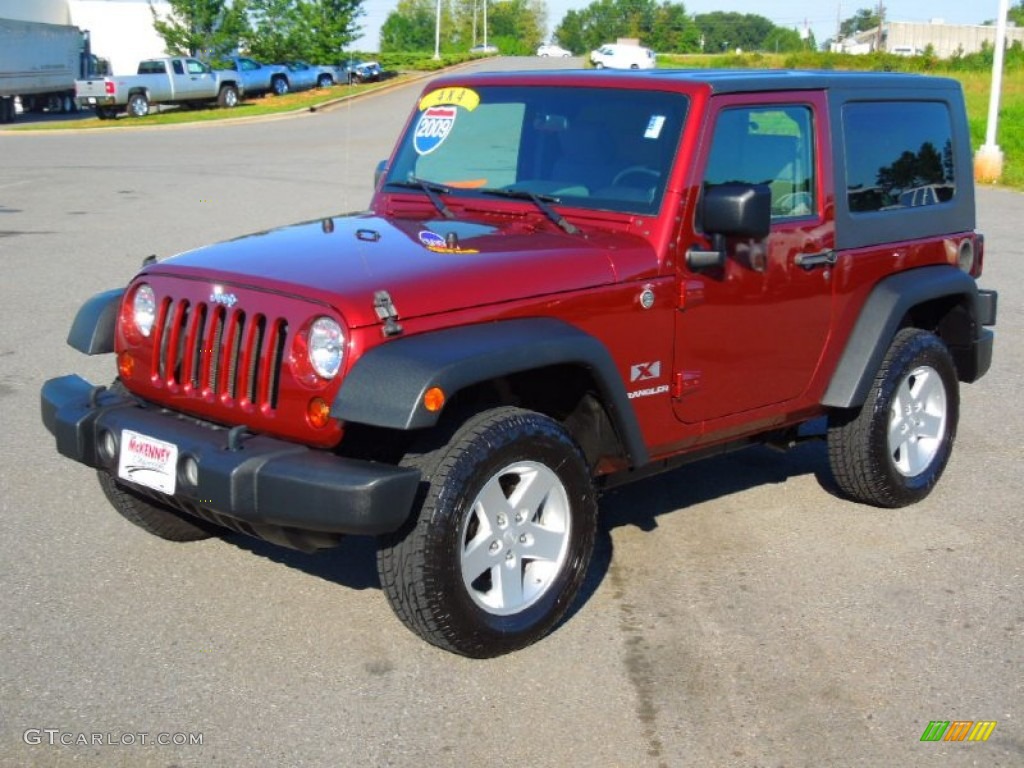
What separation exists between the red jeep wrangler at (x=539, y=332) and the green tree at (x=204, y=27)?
4618cm

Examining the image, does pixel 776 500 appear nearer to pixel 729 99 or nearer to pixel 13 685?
pixel 729 99

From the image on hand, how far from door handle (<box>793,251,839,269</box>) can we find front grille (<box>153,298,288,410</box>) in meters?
2.20

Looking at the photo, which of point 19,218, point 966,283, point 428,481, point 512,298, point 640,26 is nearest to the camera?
point 428,481

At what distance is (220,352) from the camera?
4.26 m

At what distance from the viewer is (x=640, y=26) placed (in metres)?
121

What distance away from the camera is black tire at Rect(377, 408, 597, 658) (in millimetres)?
4008

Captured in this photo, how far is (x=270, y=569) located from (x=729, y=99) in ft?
8.27

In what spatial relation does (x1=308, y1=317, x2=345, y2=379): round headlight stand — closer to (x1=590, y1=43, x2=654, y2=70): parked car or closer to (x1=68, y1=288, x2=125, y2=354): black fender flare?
(x1=68, y1=288, x2=125, y2=354): black fender flare

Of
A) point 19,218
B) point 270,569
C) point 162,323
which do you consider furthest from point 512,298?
point 19,218

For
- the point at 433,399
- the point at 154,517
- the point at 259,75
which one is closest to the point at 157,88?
the point at 259,75

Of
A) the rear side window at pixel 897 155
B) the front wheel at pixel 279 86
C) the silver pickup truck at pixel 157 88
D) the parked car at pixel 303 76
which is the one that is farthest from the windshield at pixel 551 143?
the parked car at pixel 303 76

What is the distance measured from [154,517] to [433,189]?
5.69 ft

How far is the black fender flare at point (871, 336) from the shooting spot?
5.48 m

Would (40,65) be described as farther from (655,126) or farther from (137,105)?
(655,126)
